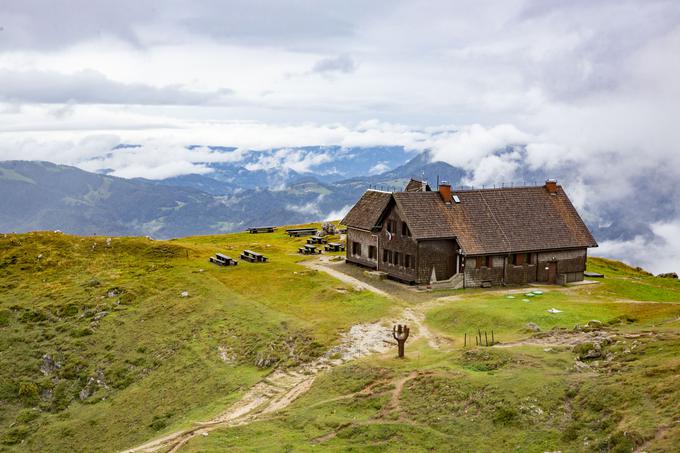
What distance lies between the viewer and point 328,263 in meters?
83.8

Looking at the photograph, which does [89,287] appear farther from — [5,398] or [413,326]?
[413,326]

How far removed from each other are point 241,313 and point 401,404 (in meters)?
30.8

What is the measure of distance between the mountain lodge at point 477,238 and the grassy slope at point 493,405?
2683 cm

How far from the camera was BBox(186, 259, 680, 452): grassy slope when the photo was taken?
26.3 m

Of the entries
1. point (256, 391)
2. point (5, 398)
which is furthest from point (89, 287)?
point (256, 391)

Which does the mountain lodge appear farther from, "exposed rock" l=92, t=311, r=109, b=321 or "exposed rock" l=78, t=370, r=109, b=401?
"exposed rock" l=78, t=370, r=109, b=401

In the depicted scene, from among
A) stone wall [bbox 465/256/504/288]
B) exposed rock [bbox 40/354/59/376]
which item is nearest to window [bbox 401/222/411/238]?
A: stone wall [bbox 465/256/504/288]

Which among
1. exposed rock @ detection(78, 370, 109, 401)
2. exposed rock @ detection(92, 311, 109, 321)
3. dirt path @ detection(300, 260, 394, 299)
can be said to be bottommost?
exposed rock @ detection(78, 370, 109, 401)

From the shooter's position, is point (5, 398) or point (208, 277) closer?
point (5, 398)

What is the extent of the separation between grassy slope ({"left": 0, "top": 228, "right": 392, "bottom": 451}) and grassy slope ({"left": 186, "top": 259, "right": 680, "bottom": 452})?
11.0 m

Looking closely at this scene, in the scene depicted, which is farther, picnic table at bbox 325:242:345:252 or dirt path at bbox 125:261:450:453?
picnic table at bbox 325:242:345:252

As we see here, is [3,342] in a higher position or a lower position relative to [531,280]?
lower

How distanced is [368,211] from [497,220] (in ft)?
57.3

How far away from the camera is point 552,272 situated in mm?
71812
